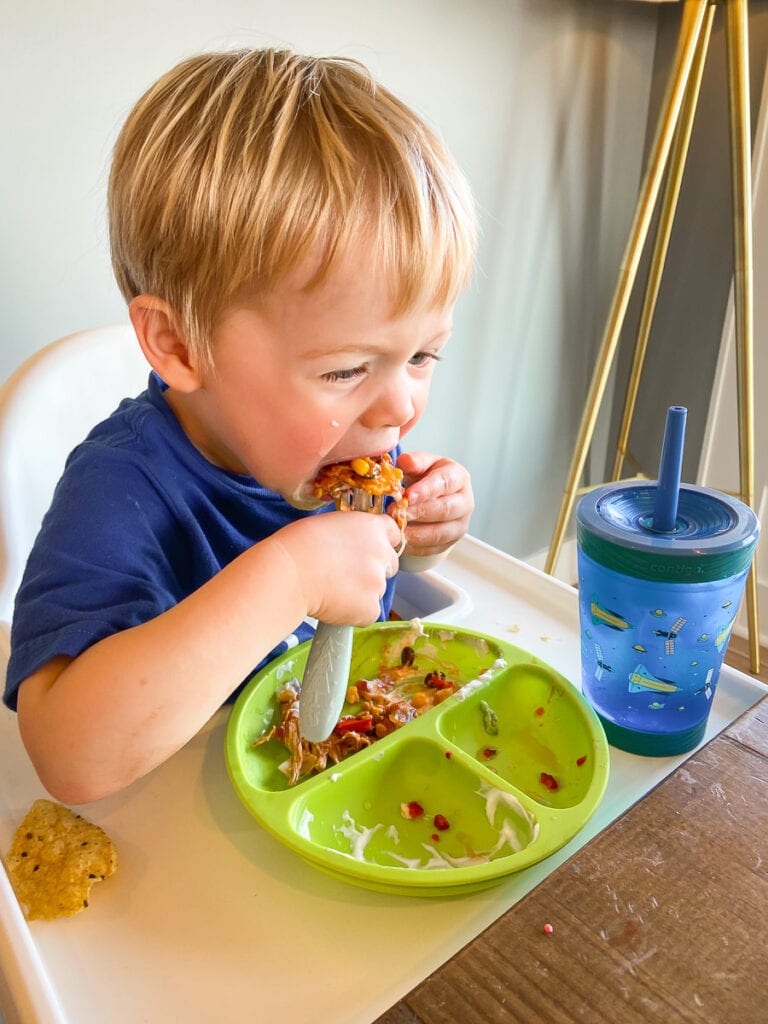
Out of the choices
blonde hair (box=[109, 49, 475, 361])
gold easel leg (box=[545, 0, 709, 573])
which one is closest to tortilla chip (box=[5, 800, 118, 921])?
blonde hair (box=[109, 49, 475, 361])

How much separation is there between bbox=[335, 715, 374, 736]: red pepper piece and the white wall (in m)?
0.71

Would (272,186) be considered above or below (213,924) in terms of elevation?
above

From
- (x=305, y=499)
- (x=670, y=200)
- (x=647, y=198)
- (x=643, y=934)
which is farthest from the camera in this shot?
(x=670, y=200)

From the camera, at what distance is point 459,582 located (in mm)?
967

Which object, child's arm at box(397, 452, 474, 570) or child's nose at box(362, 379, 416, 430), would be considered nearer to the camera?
child's nose at box(362, 379, 416, 430)

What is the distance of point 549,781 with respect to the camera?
2.15 ft

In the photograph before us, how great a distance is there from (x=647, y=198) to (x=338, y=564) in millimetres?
1328

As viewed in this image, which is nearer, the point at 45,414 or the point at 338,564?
the point at 338,564

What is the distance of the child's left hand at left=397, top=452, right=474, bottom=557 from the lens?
2.83ft

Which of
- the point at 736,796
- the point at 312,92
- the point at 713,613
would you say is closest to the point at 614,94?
the point at 312,92

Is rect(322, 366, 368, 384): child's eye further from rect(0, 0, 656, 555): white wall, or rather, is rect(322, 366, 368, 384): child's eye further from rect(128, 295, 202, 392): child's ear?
rect(0, 0, 656, 555): white wall

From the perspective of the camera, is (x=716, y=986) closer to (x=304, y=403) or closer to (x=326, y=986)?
(x=326, y=986)

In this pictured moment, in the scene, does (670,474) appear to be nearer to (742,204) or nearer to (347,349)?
(347,349)

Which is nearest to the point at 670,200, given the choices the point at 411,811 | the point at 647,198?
the point at 647,198
